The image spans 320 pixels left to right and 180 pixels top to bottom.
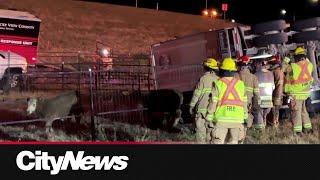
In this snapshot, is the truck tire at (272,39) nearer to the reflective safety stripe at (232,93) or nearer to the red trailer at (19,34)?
the reflective safety stripe at (232,93)

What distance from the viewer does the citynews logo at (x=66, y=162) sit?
6551 mm

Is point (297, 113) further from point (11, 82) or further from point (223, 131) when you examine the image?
point (11, 82)

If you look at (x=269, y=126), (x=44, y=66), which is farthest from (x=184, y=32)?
(x=269, y=126)

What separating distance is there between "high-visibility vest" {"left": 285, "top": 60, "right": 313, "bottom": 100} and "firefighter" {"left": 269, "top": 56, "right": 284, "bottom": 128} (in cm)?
58

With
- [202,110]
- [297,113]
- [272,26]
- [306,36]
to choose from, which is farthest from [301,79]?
[202,110]

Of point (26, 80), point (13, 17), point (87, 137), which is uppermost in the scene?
point (13, 17)

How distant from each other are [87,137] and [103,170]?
6731 millimetres

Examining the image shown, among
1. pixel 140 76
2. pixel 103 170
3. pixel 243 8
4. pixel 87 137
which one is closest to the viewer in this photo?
pixel 103 170

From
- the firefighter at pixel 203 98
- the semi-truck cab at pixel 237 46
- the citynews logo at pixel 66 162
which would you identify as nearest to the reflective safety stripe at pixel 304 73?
the semi-truck cab at pixel 237 46

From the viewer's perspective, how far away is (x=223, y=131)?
365 inches

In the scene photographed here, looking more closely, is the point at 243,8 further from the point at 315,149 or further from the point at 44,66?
the point at 315,149

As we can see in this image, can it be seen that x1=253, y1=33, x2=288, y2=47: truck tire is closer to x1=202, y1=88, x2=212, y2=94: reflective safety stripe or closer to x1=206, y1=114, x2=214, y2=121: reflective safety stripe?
x1=202, y1=88, x2=212, y2=94: reflective safety stripe

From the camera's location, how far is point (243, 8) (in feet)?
245

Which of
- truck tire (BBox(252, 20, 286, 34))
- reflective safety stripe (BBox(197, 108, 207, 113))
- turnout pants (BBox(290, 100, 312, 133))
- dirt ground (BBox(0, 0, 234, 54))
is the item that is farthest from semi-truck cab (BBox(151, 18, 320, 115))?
dirt ground (BBox(0, 0, 234, 54))
